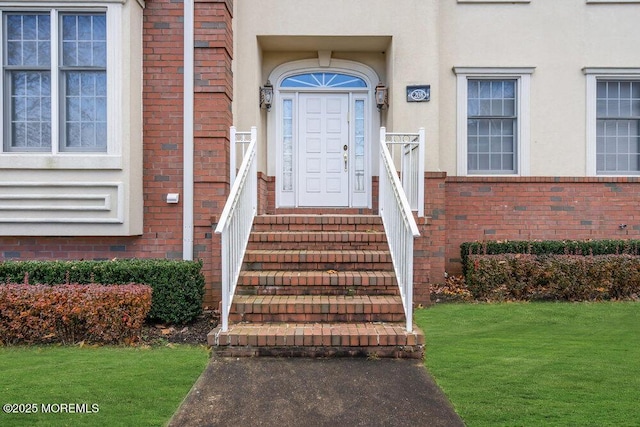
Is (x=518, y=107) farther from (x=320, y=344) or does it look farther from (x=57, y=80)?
(x=57, y=80)

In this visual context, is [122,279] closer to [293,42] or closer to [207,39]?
[207,39]

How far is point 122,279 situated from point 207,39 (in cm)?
327

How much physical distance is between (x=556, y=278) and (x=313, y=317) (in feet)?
12.0

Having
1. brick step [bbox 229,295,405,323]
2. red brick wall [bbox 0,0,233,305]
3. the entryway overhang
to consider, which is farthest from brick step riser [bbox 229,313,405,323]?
the entryway overhang

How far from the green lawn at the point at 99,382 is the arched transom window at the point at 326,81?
5.08 meters

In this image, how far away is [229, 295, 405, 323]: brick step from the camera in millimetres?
4914

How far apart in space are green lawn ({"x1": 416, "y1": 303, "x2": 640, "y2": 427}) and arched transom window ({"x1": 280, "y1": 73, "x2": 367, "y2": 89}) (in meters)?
4.14

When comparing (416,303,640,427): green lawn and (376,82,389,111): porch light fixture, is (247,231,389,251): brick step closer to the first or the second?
(416,303,640,427): green lawn

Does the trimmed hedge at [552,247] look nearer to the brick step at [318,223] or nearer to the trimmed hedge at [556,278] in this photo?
the trimmed hedge at [556,278]

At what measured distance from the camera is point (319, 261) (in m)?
5.70

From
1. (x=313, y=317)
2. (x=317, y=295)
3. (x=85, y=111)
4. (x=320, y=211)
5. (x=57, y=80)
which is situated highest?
(x=57, y=80)

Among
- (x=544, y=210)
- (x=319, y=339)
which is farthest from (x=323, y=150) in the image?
(x=319, y=339)

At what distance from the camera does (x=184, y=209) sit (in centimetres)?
649

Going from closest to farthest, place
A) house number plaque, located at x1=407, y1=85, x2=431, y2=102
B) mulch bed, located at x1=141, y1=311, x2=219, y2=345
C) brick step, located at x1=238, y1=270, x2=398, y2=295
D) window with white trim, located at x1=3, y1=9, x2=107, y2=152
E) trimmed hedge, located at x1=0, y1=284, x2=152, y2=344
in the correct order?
trimmed hedge, located at x1=0, y1=284, x2=152, y2=344 < mulch bed, located at x1=141, y1=311, x2=219, y2=345 < brick step, located at x1=238, y1=270, x2=398, y2=295 < window with white trim, located at x1=3, y1=9, x2=107, y2=152 < house number plaque, located at x1=407, y1=85, x2=431, y2=102
